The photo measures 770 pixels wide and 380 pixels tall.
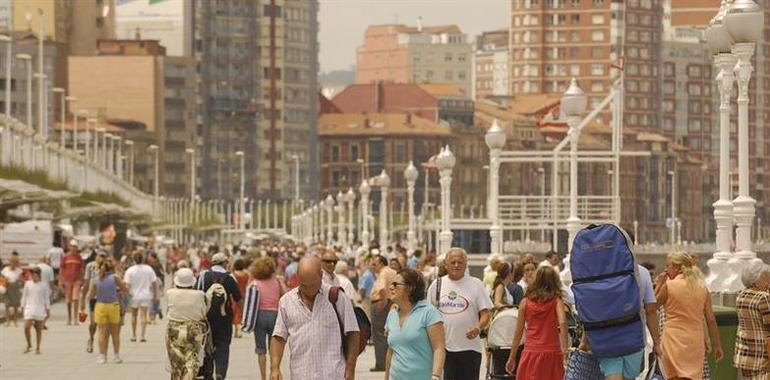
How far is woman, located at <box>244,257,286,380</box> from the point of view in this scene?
994 inches

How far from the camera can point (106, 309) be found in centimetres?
3158

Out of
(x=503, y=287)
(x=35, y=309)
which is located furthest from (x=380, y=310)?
(x=35, y=309)

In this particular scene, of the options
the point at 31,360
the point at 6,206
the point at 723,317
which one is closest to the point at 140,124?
the point at 6,206

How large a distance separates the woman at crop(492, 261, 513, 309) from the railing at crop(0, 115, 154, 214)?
53.5m

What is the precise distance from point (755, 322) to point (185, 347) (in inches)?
247

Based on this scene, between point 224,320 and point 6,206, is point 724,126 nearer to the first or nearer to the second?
point 224,320

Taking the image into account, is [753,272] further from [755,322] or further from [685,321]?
[685,321]

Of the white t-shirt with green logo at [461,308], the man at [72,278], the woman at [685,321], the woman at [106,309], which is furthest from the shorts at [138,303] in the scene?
the woman at [685,321]

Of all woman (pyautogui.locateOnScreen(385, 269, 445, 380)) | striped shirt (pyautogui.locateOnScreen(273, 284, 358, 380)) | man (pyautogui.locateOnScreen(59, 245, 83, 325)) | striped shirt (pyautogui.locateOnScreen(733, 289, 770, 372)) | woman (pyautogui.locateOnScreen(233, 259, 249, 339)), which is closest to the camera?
striped shirt (pyautogui.locateOnScreen(273, 284, 358, 380))

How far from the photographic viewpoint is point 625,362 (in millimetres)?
16328

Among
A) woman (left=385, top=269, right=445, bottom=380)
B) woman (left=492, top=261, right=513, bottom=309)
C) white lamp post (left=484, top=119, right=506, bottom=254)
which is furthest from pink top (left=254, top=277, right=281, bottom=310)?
white lamp post (left=484, top=119, right=506, bottom=254)

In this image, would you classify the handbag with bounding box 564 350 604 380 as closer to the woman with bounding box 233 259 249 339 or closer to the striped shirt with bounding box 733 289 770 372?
the striped shirt with bounding box 733 289 770 372

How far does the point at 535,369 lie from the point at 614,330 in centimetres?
211

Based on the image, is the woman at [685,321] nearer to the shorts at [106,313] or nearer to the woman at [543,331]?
the woman at [543,331]
